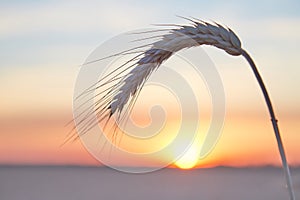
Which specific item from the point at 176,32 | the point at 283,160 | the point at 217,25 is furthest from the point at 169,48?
the point at 283,160

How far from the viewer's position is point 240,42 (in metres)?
1.37

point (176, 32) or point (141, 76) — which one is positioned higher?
point (176, 32)

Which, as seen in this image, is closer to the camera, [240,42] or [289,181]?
[289,181]

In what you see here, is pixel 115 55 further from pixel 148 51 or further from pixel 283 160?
pixel 283 160

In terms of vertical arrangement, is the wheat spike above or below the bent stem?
above

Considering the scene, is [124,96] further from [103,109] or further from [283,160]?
[283,160]

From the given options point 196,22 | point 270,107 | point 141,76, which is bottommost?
point 270,107

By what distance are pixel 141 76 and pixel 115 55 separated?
0.19m

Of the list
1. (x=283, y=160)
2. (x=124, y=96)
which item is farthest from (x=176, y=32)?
(x=283, y=160)

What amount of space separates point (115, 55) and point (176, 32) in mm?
269

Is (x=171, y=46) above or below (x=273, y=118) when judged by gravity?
above

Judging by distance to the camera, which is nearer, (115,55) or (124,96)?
(124,96)

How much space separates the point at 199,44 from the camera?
1.33m

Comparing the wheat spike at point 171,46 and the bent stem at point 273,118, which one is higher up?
the wheat spike at point 171,46
